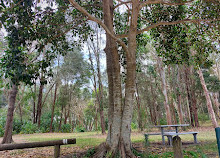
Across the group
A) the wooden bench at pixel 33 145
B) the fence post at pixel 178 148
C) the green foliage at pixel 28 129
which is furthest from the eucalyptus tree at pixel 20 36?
the green foliage at pixel 28 129

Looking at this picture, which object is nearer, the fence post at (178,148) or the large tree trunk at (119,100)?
the fence post at (178,148)

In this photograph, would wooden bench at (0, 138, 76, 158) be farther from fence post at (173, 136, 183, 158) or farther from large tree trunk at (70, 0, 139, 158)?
fence post at (173, 136, 183, 158)

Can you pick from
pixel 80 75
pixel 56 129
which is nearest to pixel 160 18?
pixel 80 75

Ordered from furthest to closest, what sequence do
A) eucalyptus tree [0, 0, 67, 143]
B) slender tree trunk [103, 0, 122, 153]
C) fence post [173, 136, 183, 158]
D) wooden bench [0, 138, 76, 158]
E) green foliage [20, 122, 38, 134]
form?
green foliage [20, 122, 38, 134] → slender tree trunk [103, 0, 122, 153] → eucalyptus tree [0, 0, 67, 143] → wooden bench [0, 138, 76, 158] → fence post [173, 136, 183, 158]

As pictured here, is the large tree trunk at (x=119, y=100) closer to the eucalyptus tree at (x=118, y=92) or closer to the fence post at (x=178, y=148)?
the eucalyptus tree at (x=118, y=92)

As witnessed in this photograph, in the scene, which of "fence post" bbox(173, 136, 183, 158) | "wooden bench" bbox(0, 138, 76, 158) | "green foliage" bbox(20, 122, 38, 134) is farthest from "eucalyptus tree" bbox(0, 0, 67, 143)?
"green foliage" bbox(20, 122, 38, 134)

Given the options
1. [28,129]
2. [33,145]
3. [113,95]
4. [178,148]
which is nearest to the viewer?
[178,148]

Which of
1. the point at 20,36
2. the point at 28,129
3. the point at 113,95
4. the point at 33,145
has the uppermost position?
the point at 20,36

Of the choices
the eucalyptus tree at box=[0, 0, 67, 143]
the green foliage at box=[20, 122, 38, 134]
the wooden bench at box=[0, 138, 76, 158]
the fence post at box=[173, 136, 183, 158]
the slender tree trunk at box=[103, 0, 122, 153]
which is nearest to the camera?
the fence post at box=[173, 136, 183, 158]

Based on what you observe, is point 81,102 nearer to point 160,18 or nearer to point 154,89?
point 154,89

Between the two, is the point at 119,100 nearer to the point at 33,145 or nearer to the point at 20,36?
the point at 33,145

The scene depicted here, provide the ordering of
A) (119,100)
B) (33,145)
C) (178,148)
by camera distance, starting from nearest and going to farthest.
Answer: (178,148) < (33,145) < (119,100)

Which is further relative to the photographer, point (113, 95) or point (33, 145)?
point (113, 95)

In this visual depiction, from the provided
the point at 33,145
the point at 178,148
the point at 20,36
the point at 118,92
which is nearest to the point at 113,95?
the point at 118,92
